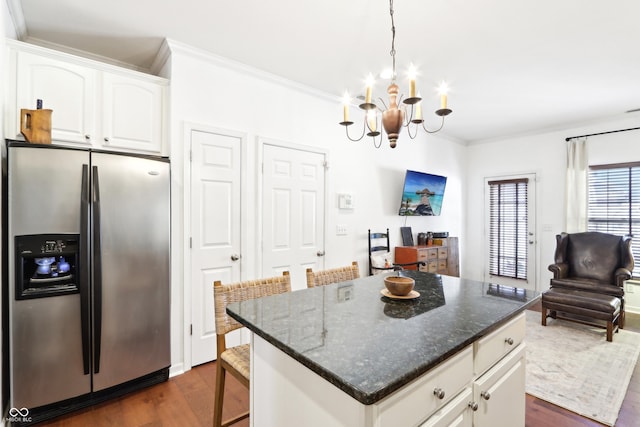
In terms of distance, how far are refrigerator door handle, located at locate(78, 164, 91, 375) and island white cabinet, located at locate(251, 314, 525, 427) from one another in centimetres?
145

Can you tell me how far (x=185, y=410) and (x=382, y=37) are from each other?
3.13 m

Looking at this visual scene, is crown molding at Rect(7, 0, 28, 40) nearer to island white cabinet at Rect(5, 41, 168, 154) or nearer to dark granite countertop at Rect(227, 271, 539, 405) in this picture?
island white cabinet at Rect(5, 41, 168, 154)

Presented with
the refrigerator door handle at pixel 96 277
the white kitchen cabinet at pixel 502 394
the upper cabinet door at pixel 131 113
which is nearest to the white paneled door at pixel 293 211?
the upper cabinet door at pixel 131 113

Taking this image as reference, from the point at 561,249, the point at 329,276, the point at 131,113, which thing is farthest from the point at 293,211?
the point at 561,249

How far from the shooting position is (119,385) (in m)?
2.24

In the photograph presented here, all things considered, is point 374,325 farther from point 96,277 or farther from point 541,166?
point 541,166

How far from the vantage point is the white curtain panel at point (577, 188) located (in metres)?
4.63

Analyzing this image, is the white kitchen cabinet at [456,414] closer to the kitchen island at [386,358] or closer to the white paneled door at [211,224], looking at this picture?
the kitchen island at [386,358]

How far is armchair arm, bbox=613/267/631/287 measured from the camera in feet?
11.4

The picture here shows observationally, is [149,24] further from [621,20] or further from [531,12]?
[621,20]

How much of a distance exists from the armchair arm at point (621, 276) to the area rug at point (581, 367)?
57cm

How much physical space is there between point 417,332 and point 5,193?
256cm

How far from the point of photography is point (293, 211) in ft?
11.1

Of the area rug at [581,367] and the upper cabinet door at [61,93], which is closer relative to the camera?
the upper cabinet door at [61,93]
